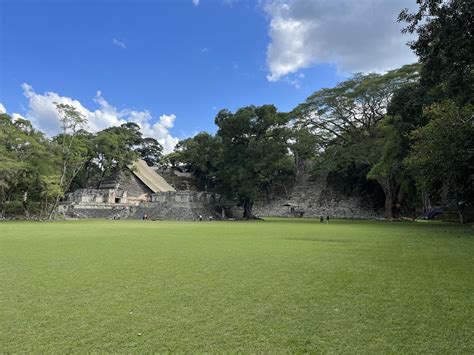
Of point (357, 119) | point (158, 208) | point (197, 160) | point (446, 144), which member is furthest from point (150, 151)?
point (446, 144)

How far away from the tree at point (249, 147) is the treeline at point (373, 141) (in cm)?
9

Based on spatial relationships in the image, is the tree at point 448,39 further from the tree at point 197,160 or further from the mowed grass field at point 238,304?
the tree at point 197,160

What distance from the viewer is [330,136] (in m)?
36.6

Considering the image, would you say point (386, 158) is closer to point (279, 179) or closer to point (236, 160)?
point (236, 160)

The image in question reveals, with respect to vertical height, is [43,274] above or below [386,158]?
below

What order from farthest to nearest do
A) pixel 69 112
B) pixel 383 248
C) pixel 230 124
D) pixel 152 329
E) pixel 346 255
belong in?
pixel 230 124 → pixel 69 112 → pixel 383 248 → pixel 346 255 → pixel 152 329

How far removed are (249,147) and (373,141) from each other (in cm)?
1044

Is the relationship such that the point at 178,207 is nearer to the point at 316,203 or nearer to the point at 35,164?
the point at 35,164

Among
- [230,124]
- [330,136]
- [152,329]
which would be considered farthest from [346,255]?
[330,136]

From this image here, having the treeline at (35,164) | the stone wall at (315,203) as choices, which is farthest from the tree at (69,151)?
the stone wall at (315,203)

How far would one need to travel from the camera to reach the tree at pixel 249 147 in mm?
31750

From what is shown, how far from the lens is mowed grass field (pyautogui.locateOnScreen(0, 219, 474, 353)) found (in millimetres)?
3211

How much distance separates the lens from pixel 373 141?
→ 100 ft

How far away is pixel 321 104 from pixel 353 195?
11.9 meters
